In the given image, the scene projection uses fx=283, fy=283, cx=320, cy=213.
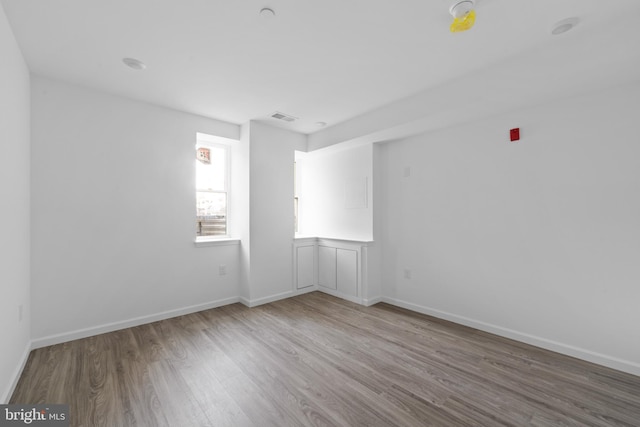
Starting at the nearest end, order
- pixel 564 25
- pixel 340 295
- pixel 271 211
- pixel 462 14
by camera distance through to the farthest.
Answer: pixel 462 14 < pixel 564 25 < pixel 271 211 < pixel 340 295

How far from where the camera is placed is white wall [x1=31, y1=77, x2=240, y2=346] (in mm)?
2783

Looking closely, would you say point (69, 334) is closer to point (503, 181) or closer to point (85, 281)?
point (85, 281)

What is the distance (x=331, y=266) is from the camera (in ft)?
14.9

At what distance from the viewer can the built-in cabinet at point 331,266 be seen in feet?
13.5

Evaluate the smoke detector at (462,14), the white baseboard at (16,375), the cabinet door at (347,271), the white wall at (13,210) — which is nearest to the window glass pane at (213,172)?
the white wall at (13,210)

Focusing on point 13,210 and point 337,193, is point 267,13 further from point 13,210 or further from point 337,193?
point 337,193

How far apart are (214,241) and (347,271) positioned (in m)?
1.96

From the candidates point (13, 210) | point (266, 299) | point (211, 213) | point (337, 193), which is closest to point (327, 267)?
point (266, 299)

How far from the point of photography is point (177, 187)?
362cm

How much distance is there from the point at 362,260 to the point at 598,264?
2.43 meters

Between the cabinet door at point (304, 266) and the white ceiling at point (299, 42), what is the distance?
2.48 meters

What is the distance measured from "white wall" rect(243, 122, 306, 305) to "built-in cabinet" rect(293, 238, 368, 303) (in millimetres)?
227

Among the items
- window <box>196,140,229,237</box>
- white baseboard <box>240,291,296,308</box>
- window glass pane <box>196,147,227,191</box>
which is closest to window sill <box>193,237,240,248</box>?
window <box>196,140,229,237</box>

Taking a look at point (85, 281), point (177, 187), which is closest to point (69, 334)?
point (85, 281)
